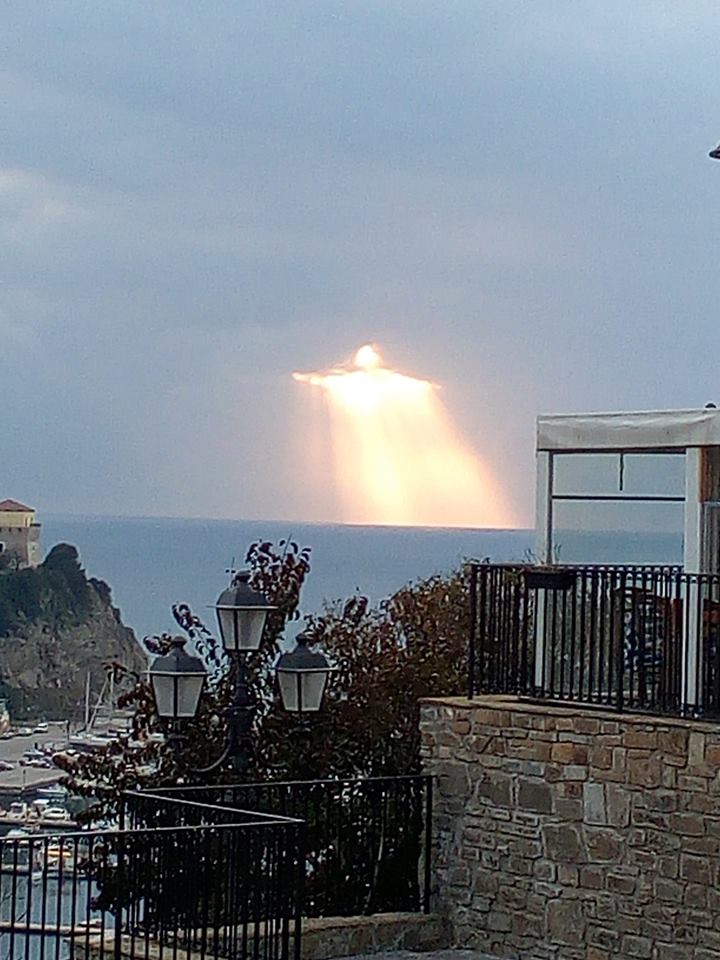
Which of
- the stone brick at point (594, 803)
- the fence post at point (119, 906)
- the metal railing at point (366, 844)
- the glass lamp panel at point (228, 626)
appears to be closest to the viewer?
the fence post at point (119, 906)

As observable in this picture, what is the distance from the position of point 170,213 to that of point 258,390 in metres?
2.75

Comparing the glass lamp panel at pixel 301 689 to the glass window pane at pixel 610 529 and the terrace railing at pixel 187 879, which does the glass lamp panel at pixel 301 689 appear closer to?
the terrace railing at pixel 187 879

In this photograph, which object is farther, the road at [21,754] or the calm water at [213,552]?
the calm water at [213,552]

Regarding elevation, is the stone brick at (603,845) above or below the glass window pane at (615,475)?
below

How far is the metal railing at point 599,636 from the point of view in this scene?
12781mm

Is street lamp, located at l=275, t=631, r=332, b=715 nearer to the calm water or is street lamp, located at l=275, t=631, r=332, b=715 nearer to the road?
the calm water

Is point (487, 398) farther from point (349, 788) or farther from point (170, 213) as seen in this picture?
point (349, 788)

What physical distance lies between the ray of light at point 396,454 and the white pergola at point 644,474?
7.16 m

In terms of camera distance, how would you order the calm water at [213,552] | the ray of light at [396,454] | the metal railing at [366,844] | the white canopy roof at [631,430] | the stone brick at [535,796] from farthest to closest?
the calm water at [213,552], the ray of light at [396,454], the metal railing at [366,844], the white canopy roof at [631,430], the stone brick at [535,796]

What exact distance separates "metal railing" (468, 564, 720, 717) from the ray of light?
25.4 ft

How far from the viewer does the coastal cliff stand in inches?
1372

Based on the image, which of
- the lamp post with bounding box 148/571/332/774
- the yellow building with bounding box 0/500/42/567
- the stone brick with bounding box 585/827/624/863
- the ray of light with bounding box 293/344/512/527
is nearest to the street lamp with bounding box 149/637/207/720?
the lamp post with bounding box 148/571/332/774

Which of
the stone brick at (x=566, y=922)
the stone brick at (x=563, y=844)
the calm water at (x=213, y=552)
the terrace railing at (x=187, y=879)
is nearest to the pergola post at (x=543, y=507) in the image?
the calm water at (x=213, y=552)

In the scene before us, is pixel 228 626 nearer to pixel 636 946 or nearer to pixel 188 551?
pixel 636 946
